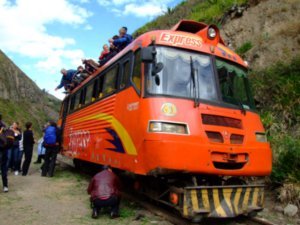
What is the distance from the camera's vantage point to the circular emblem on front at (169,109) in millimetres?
5950

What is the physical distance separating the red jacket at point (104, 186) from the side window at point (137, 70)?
1.75 metres

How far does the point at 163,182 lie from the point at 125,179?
13.9ft

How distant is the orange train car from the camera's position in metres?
5.75

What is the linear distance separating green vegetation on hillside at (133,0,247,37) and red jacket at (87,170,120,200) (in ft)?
Result: 39.7

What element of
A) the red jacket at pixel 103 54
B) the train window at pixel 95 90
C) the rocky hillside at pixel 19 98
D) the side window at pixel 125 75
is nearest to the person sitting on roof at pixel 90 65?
the red jacket at pixel 103 54

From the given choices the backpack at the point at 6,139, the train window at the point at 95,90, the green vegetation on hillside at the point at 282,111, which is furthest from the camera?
the train window at the point at 95,90

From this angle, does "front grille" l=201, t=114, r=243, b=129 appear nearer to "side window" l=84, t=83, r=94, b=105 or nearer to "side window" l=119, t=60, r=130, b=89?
"side window" l=119, t=60, r=130, b=89

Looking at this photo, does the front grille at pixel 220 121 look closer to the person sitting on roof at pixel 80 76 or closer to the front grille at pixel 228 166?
the front grille at pixel 228 166

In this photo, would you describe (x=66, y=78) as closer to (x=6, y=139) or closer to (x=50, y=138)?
(x=50, y=138)

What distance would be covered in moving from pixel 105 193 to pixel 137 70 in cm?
230

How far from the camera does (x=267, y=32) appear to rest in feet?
47.2

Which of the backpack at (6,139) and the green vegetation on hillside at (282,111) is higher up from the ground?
Result: the green vegetation on hillside at (282,111)

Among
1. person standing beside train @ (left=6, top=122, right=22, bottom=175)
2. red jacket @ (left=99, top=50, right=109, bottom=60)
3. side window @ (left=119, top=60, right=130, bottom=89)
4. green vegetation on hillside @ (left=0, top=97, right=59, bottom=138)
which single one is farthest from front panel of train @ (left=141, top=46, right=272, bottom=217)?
green vegetation on hillside @ (left=0, top=97, right=59, bottom=138)

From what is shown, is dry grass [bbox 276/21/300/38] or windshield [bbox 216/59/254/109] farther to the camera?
dry grass [bbox 276/21/300/38]
